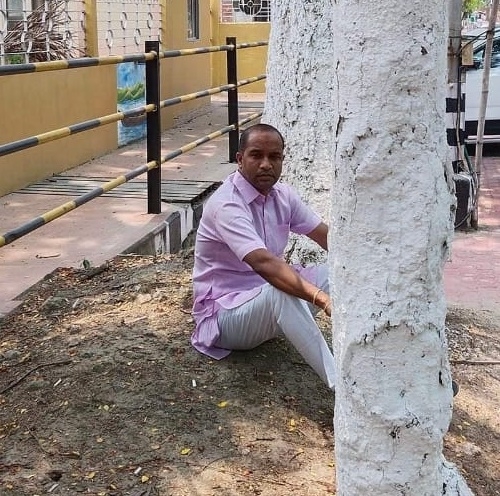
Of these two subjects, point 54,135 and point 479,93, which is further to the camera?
point 479,93

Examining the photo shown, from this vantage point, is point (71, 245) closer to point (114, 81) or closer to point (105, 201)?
point (105, 201)

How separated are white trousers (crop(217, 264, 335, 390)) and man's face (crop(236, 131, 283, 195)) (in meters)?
A: 0.40

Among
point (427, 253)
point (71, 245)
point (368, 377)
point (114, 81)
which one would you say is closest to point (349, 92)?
point (427, 253)

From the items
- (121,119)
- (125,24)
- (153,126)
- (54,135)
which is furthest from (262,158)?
(125,24)

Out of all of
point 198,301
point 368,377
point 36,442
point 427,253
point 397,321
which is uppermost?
point 427,253

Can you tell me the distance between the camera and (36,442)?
300 cm

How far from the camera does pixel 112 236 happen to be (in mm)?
5562

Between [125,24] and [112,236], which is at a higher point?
[125,24]

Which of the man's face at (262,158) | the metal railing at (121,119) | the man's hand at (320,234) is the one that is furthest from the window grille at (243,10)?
the man's face at (262,158)

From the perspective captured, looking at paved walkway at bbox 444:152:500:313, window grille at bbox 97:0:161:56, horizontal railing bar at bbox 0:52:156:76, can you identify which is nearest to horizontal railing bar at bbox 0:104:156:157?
horizontal railing bar at bbox 0:52:156:76

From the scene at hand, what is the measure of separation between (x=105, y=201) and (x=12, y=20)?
80.8 inches

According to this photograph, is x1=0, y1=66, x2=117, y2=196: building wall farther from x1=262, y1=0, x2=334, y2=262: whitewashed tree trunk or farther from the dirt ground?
x1=262, y1=0, x2=334, y2=262: whitewashed tree trunk

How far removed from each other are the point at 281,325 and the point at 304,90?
1.31m

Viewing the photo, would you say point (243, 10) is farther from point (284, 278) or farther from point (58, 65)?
point (284, 278)
